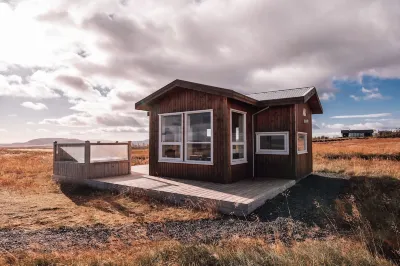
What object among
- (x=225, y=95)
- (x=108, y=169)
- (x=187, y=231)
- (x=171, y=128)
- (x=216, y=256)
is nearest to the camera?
(x=216, y=256)

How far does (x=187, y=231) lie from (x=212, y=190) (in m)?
2.43

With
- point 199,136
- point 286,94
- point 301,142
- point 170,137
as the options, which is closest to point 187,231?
point 199,136

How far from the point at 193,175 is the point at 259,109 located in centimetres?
377

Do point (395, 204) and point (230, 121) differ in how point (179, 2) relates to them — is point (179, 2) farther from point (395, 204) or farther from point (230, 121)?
point (395, 204)

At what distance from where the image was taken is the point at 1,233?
188 inches

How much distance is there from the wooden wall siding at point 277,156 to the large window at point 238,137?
3.10 feet

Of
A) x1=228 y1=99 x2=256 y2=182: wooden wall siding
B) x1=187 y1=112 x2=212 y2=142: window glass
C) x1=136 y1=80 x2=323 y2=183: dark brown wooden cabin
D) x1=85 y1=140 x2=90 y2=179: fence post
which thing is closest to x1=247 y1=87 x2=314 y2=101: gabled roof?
x1=136 y1=80 x2=323 y2=183: dark brown wooden cabin

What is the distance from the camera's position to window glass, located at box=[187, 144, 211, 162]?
8594mm

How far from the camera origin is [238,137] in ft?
29.4

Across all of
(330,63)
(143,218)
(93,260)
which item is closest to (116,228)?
(143,218)

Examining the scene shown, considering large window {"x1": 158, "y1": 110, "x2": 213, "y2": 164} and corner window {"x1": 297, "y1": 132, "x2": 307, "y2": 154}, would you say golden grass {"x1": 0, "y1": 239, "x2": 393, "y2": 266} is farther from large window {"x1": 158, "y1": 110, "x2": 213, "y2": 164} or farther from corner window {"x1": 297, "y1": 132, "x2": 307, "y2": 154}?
corner window {"x1": 297, "y1": 132, "x2": 307, "y2": 154}

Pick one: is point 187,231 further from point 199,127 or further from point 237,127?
point 237,127

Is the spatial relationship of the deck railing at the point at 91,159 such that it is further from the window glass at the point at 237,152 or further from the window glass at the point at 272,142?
the window glass at the point at 272,142

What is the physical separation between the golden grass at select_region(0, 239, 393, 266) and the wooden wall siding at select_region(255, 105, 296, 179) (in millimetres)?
5512
